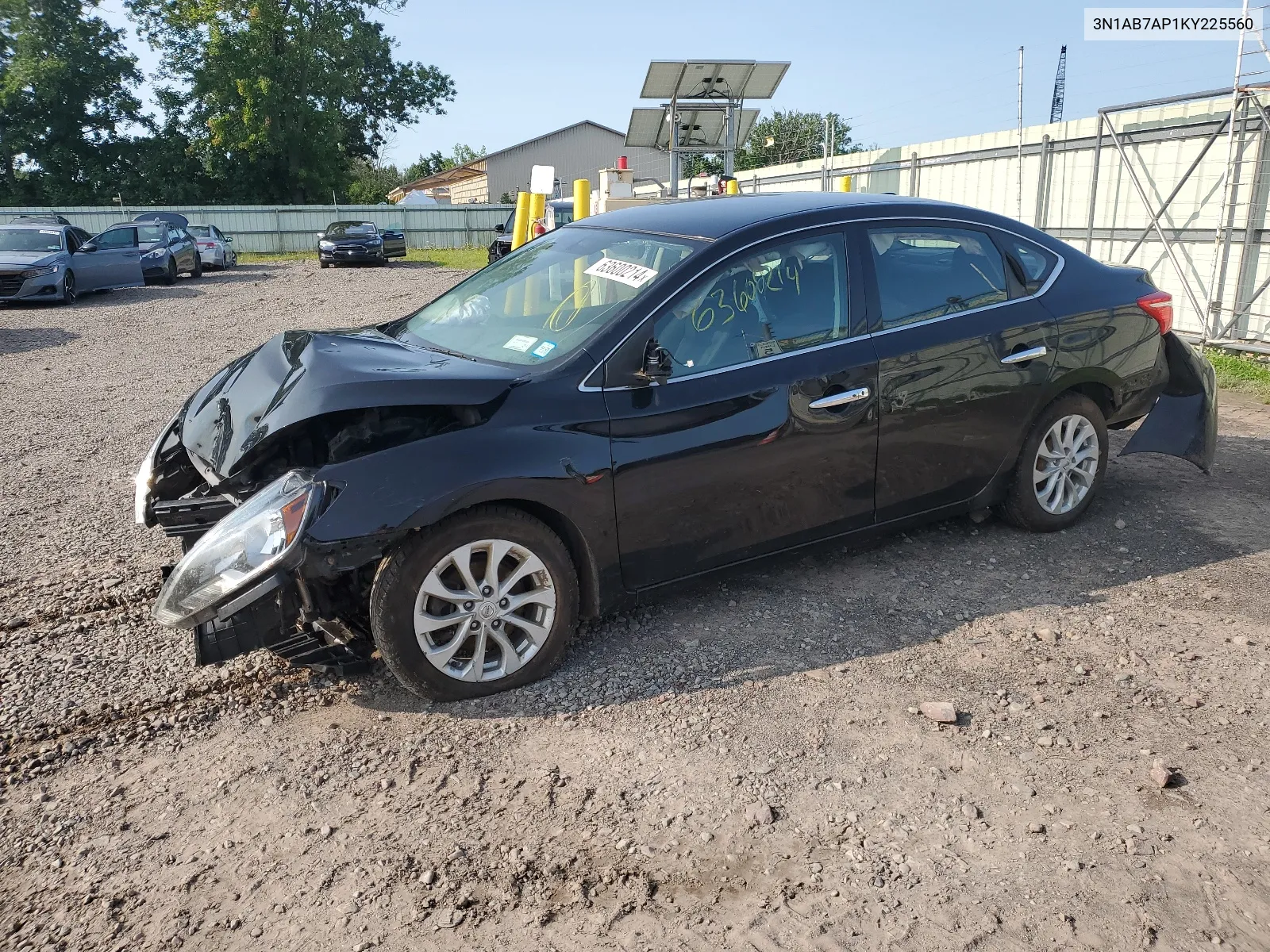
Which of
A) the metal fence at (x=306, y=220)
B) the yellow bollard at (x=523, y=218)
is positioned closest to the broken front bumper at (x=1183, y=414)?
the yellow bollard at (x=523, y=218)

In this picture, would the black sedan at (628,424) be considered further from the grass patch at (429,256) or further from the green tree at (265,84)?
the green tree at (265,84)

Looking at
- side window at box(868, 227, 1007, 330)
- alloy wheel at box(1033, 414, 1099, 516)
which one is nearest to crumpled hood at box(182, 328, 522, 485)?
side window at box(868, 227, 1007, 330)

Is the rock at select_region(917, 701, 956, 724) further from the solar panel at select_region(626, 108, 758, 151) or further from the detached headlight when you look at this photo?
the solar panel at select_region(626, 108, 758, 151)

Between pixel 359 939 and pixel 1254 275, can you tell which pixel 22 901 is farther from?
pixel 1254 275

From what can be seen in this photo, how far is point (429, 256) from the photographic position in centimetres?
3516

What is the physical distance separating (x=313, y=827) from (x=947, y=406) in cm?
321

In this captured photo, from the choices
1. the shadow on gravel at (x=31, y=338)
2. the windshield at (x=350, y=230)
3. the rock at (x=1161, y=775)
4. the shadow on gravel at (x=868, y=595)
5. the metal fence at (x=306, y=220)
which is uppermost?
the metal fence at (x=306, y=220)

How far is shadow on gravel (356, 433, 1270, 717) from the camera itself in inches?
A: 151

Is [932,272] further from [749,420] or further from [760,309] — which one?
[749,420]

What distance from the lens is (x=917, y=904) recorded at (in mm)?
2629

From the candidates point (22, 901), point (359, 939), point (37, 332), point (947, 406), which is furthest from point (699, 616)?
point (37, 332)

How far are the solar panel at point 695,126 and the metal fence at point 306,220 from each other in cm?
1895

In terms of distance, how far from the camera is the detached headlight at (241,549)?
10.8 feet

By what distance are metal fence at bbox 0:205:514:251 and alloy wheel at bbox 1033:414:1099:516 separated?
104ft
